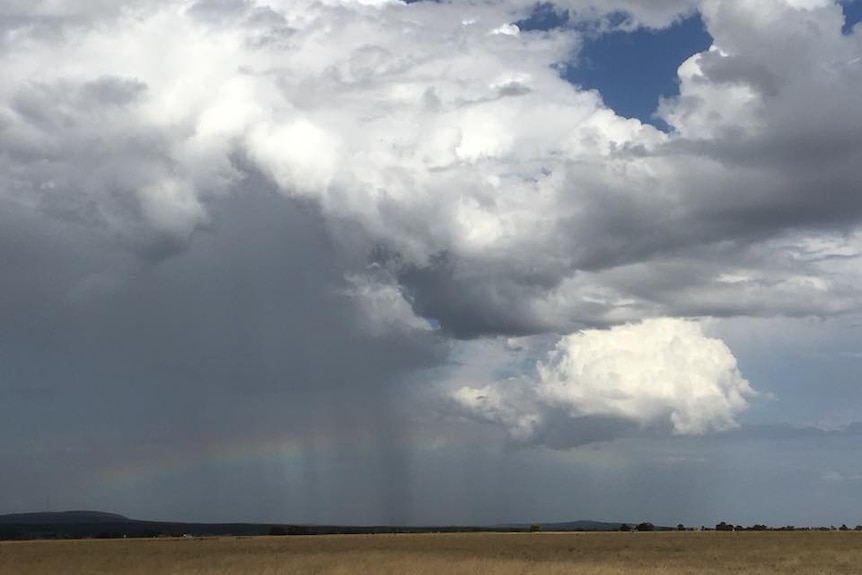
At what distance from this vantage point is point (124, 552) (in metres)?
80.0

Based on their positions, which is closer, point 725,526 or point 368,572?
point 368,572

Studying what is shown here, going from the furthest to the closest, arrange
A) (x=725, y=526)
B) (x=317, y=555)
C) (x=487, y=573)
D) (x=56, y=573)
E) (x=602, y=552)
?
(x=725, y=526) → (x=602, y=552) → (x=317, y=555) → (x=56, y=573) → (x=487, y=573)

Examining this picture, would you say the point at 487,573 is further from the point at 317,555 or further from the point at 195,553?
the point at 195,553

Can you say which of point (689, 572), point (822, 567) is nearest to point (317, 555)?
point (689, 572)

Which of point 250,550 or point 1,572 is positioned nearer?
point 1,572

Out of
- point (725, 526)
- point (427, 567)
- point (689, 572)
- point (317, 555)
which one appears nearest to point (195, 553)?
point (317, 555)

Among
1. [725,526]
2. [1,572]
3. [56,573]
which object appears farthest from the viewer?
[725,526]

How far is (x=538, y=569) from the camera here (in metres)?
53.5

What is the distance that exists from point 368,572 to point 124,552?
36.8 metres

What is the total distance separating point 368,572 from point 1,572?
24.1m

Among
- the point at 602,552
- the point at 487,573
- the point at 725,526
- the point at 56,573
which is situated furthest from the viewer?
the point at 725,526

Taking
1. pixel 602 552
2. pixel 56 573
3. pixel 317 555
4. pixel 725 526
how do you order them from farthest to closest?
pixel 725 526 → pixel 602 552 → pixel 317 555 → pixel 56 573

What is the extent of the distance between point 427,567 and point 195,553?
32569 mm

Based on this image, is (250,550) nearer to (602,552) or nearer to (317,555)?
(317,555)
